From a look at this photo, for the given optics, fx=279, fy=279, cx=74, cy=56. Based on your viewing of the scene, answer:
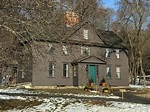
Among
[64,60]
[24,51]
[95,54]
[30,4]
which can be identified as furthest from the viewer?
[95,54]

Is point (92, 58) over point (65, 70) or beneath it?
over

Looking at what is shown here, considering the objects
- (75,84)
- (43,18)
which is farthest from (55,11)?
(75,84)

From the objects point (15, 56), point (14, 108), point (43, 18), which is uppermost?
point (43, 18)

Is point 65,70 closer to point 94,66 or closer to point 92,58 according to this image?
point 92,58

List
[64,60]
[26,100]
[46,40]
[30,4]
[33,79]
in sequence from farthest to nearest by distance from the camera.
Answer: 1. [64,60]
2. [33,79]
3. [26,100]
4. [46,40]
5. [30,4]

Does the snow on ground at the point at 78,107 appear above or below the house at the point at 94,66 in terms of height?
below

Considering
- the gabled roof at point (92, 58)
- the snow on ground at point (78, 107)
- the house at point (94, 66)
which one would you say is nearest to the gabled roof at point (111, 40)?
the house at point (94, 66)

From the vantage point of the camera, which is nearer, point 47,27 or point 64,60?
point 47,27

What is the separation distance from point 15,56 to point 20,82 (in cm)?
2201

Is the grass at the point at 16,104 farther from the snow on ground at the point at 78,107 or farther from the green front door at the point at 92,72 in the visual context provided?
the green front door at the point at 92,72

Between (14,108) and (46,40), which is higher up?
(46,40)

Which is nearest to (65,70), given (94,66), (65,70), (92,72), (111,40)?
(65,70)

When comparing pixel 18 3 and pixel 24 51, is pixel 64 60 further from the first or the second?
pixel 18 3

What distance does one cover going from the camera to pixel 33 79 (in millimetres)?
30125
